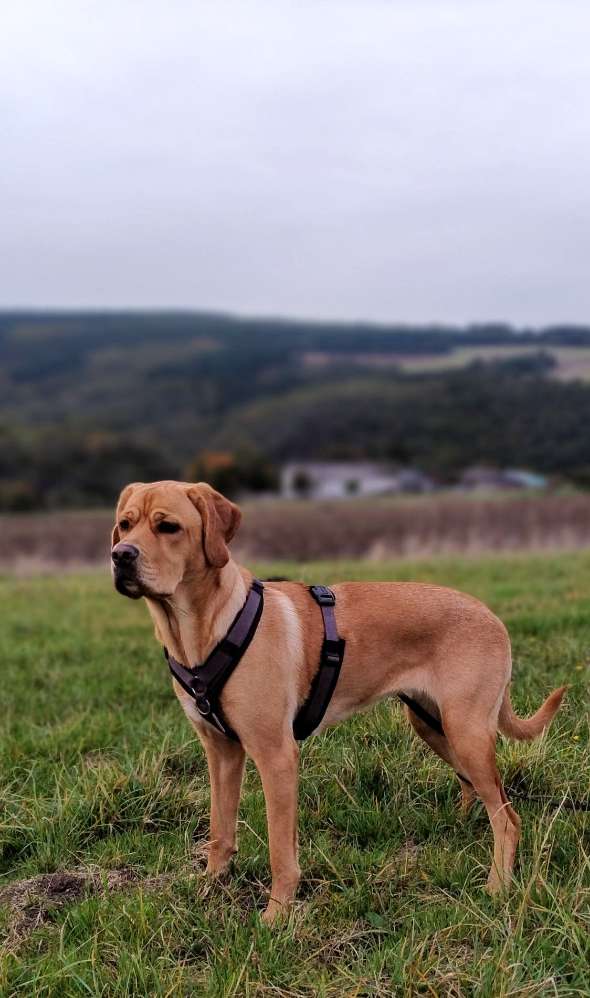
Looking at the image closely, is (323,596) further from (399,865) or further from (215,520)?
(399,865)

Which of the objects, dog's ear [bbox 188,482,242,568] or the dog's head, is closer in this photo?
the dog's head

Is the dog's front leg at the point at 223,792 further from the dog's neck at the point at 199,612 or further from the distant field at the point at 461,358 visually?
the distant field at the point at 461,358

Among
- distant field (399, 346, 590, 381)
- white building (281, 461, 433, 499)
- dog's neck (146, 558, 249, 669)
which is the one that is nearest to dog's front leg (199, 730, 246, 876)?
dog's neck (146, 558, 249, 669)

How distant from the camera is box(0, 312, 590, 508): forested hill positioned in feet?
117

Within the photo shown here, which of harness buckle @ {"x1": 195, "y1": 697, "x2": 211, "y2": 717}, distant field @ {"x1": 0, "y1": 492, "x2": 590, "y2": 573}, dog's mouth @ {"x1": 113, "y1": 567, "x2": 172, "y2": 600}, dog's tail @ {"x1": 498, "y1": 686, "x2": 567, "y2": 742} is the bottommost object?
distant field @ {"x1": 0, "y1": 492, "x2": 590, "y2": 573}

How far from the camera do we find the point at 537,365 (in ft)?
116

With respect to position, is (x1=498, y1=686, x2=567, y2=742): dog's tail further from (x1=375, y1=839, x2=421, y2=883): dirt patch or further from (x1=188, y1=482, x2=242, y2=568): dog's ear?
(x1=188, y1=482, x2=242, y2=568): dog's ear

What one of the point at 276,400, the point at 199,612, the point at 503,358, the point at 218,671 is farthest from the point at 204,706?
the point at 276,400

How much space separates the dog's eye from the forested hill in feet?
89.3

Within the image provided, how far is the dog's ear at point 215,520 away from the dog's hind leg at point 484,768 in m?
1.26

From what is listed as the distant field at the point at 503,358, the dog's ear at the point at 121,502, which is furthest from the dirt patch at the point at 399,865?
the distant field at the point at 503,358

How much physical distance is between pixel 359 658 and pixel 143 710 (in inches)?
98.0

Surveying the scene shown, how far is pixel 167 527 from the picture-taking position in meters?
3.40

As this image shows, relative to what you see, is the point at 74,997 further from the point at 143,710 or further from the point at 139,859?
the point at 143,710
